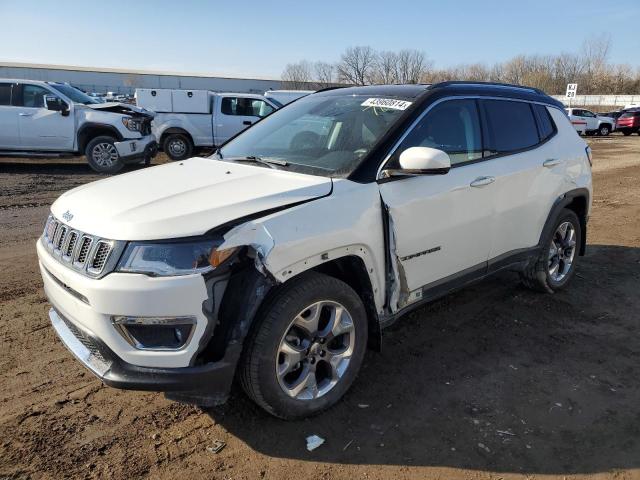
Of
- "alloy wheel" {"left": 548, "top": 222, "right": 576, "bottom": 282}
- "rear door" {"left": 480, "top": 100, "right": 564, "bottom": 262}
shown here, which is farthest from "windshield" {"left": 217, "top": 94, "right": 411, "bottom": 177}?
"alloy wheel" {"left": 548, "top": 222, "right": 576, "bottom": 282}

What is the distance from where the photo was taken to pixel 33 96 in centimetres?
1204

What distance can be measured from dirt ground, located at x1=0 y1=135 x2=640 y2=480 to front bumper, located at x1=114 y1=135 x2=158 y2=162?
300 inches

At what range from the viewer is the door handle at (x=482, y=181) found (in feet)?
12.2

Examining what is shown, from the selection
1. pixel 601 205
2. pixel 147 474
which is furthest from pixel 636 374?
pixel 601 205

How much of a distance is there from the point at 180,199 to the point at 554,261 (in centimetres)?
376

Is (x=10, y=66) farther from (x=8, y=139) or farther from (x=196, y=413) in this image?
(x=196, y=413)

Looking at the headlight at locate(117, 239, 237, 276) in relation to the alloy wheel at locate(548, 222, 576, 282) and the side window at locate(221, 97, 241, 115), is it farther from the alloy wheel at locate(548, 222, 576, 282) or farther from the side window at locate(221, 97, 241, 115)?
the side window at locate(221, 97, 241, 115)

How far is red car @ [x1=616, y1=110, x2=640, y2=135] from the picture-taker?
32.8 meters

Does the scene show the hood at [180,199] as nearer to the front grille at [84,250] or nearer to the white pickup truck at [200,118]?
the front grille at [84,250]

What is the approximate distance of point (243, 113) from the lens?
15.9 meters

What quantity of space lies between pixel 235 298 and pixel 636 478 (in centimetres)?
221

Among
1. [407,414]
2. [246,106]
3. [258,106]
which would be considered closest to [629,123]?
[258,106]

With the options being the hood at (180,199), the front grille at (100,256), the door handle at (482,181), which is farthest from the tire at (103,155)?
the front grille at (100,256)

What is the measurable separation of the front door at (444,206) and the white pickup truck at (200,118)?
11.5 metres
